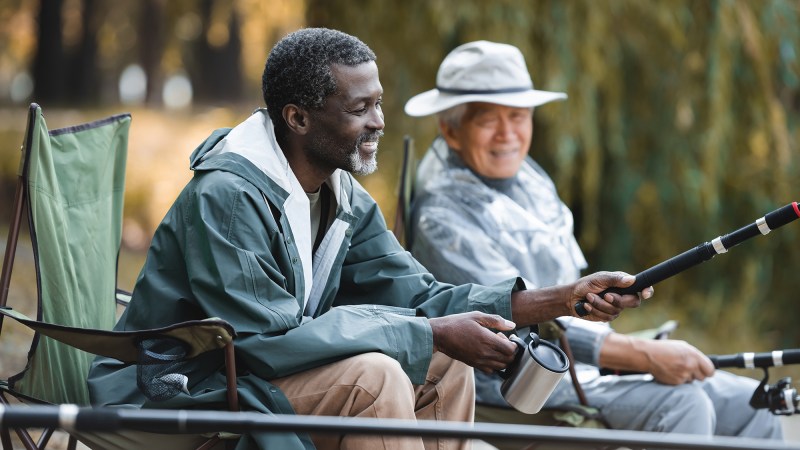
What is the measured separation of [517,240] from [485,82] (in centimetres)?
54

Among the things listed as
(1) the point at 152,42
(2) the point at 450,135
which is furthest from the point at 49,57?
(2) the point at 450,135

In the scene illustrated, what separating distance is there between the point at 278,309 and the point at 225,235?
202 mm

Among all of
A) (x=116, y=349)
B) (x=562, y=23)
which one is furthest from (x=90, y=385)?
(x=562, y=23)

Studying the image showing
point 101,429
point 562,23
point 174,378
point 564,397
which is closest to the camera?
point 101,429

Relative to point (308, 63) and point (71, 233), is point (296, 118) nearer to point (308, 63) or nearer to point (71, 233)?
point (308, 63)

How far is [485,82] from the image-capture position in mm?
3738

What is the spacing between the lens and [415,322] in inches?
103

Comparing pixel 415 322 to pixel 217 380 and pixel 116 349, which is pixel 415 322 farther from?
pixel 116 349

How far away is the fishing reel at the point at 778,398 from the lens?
3.31 m

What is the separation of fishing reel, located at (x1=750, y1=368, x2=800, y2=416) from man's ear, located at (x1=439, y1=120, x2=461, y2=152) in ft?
3.93

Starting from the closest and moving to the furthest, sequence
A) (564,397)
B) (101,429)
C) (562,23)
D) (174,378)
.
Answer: (101,429) < (174,378) < (564,397) < (562,23)

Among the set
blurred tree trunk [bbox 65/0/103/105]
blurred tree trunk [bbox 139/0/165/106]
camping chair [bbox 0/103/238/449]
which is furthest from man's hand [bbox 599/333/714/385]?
blurred tree trunk [bbox 139/0/165/106]

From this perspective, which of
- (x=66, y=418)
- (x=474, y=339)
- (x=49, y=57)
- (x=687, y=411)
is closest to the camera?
(x=66, y=418)

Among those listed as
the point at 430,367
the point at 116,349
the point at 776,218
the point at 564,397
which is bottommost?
the point at 564,397
